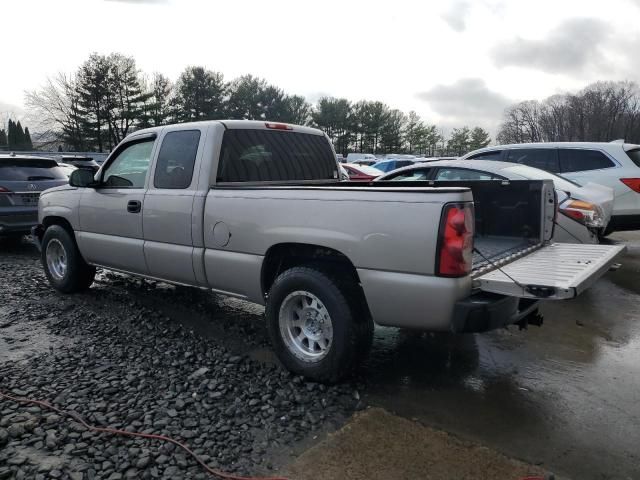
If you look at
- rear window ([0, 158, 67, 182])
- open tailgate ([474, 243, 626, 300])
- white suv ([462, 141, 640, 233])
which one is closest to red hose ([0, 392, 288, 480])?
open tailgate ([474, 243, 626, 300])

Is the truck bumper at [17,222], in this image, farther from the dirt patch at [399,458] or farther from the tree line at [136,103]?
the tree line at [136,103]

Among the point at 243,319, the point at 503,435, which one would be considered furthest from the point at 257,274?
the point at 503,435

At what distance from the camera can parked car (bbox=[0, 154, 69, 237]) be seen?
26.8 feet

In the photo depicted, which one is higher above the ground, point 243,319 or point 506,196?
point 506,196

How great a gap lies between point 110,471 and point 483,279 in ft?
7.90

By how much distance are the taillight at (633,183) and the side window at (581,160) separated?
1.18 ft

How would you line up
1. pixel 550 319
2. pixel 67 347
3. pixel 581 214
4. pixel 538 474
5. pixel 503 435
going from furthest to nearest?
pixel 581 214, pixel 550 319, pixel 67 347, pixel 503 435, pixel 538 474

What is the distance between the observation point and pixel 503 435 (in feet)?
9.62

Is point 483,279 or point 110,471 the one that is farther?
point 483,279

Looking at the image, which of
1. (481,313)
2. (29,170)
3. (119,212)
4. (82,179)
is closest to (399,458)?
(481,313)

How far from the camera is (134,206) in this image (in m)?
4.72

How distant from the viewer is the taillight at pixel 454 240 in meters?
2.82

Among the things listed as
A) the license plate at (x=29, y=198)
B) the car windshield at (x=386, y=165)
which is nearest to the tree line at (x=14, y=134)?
the car windshield at (x=386, y=165)

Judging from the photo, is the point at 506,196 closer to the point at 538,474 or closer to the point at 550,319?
the point at 550,319
